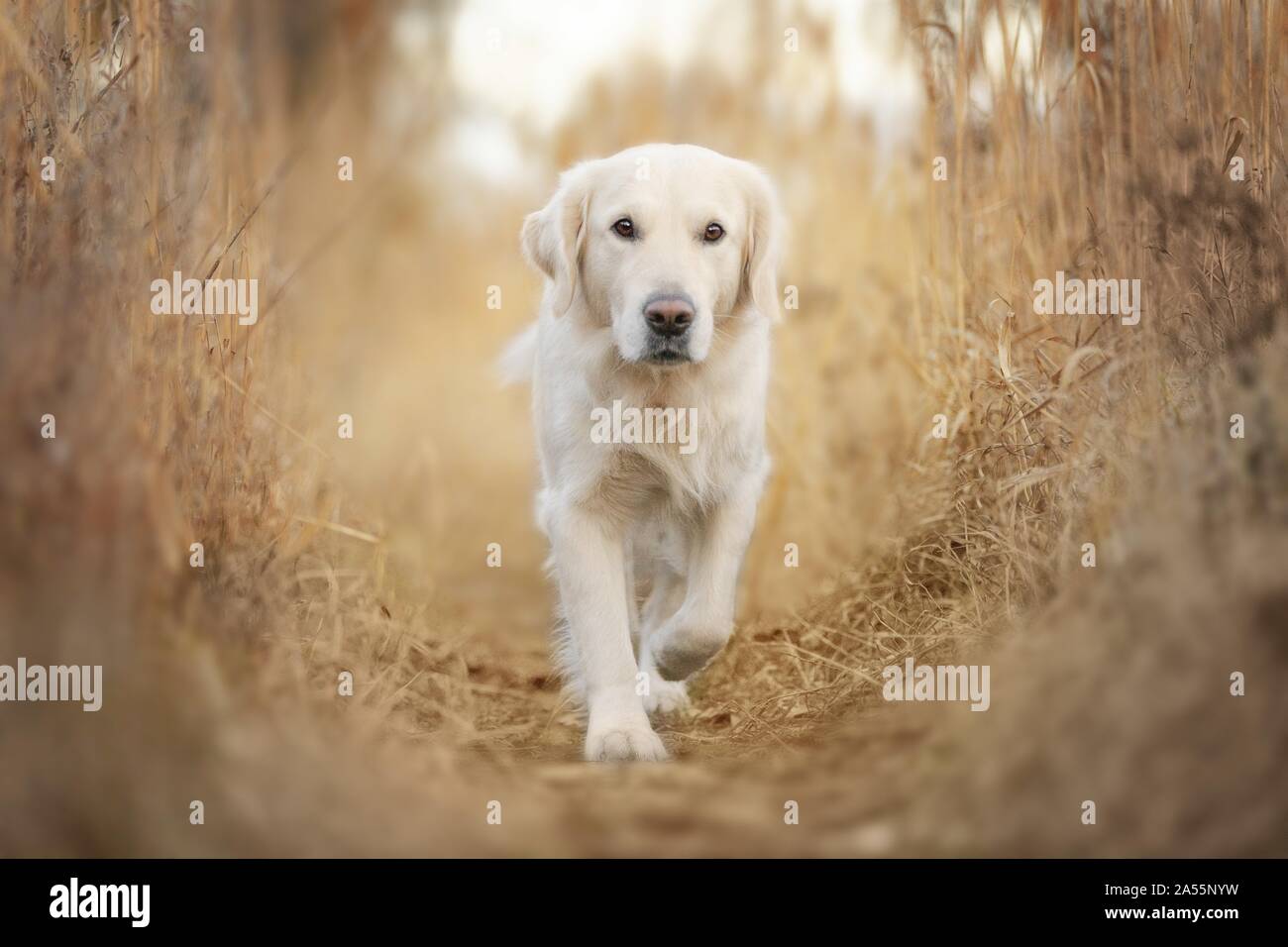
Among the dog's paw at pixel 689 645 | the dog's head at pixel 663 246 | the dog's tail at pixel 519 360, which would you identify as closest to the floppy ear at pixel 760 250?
the dog's head at pixel 663 246

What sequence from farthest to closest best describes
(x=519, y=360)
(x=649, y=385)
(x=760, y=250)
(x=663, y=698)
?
(x=519, y=360) < (x=663, y=698) < (x=760, y=250) < (x=649, y=385)

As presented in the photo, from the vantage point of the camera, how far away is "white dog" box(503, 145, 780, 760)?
11.1ft

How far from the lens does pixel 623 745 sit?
10.5ft

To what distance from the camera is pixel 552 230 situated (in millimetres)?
3725

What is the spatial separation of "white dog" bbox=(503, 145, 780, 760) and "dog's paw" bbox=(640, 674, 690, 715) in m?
0.26

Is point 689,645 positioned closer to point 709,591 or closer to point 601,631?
point 709,591

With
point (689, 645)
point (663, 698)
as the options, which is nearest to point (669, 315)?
point (689, 645)

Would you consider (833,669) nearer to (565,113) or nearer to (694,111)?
(694,111)

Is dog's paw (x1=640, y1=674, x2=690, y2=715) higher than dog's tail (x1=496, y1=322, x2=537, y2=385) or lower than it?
lower

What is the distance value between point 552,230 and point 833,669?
1.86m

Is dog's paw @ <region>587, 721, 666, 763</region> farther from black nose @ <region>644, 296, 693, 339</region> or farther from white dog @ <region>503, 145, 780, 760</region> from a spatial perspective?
black nose @ <region>644, 296, 693, 339</region>

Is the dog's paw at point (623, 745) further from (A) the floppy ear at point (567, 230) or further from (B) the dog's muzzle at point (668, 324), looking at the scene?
(A) the floppy ear at point (567, 230)

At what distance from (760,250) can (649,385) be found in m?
0.58

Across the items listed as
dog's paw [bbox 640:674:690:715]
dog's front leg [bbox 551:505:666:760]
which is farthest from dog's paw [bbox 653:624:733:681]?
dog's paw [bbox 640:674:690:715]
